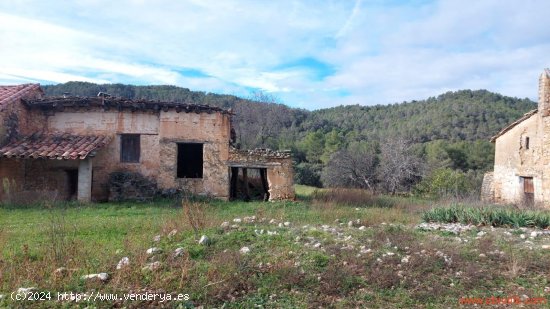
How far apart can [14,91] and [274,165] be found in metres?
9.92

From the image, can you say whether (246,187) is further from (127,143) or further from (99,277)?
(99,277)

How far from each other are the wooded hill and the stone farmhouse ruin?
18.0m

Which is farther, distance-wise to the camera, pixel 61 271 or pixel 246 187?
pixel 246 187

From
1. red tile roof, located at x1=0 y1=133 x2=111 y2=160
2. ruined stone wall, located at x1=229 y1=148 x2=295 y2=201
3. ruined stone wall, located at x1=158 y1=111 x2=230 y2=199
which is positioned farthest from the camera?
ruined stone wall, located at x1=229 y1=148 x2=295 y2=201

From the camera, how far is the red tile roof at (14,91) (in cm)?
1358

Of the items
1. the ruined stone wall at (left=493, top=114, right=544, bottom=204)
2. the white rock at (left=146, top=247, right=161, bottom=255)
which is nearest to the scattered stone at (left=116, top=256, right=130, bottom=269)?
the white rock at (left=146, top=247, right=161, bottom=255)

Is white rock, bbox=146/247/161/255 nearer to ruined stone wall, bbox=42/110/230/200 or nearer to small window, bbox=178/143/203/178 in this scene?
ruined stone wall, bbox=42/110/230/200

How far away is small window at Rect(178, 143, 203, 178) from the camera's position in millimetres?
17438

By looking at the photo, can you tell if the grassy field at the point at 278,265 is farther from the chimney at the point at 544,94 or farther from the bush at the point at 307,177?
the bush at the point at 307,177

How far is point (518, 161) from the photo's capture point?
19.4m

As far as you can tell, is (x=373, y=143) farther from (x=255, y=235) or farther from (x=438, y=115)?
(x=255, y=235)

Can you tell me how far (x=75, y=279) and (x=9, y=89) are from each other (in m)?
13.2

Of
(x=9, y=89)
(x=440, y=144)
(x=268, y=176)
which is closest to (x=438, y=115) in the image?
(x=440, y=144)

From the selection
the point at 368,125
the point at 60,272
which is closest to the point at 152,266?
the point at 60,272
